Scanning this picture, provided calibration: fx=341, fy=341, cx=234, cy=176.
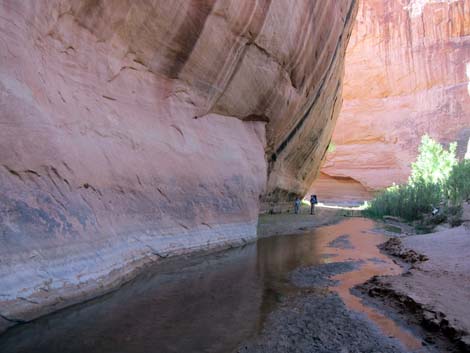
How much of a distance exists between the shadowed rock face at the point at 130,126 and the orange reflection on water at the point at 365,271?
2.73 metres

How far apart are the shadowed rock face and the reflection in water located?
0.36 m

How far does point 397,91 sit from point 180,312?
39.1 meters

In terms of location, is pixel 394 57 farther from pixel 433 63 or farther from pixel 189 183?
pixel 189 183

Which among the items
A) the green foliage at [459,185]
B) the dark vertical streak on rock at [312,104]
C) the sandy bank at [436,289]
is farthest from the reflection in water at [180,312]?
the green foliage at [459,185]

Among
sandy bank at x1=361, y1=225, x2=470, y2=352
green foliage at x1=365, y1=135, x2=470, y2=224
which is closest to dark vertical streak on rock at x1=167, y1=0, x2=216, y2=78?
sandy bank at x1=361, y1=225, x2=470, y2=352

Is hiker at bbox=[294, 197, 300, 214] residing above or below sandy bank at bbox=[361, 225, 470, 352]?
above

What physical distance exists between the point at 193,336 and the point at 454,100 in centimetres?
3872

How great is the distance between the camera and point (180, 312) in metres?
4.00

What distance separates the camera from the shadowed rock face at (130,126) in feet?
13.4

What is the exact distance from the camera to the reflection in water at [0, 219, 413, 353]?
3.16m

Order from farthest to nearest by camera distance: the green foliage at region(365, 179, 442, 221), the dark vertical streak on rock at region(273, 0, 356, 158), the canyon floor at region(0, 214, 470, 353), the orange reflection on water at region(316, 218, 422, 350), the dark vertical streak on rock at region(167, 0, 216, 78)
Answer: the green foliage at region(365, 179, 442, 221), the dark vertical streak on rock at region(273, 0, 356, 158), the dark vertical streak on rock at region(167, 0, 216, 78), the orange reflection on water at region(316, 218, 422, 350), the canyon floor at region(0, 214, 470, 353)

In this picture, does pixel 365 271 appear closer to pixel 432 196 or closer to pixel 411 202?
pixel 432 196

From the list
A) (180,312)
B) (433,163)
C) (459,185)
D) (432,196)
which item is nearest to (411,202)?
(432,196)

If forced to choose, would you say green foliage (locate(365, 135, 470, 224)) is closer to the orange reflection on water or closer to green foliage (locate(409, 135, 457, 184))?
green foliage (locate(409, 135, 457, 184))
